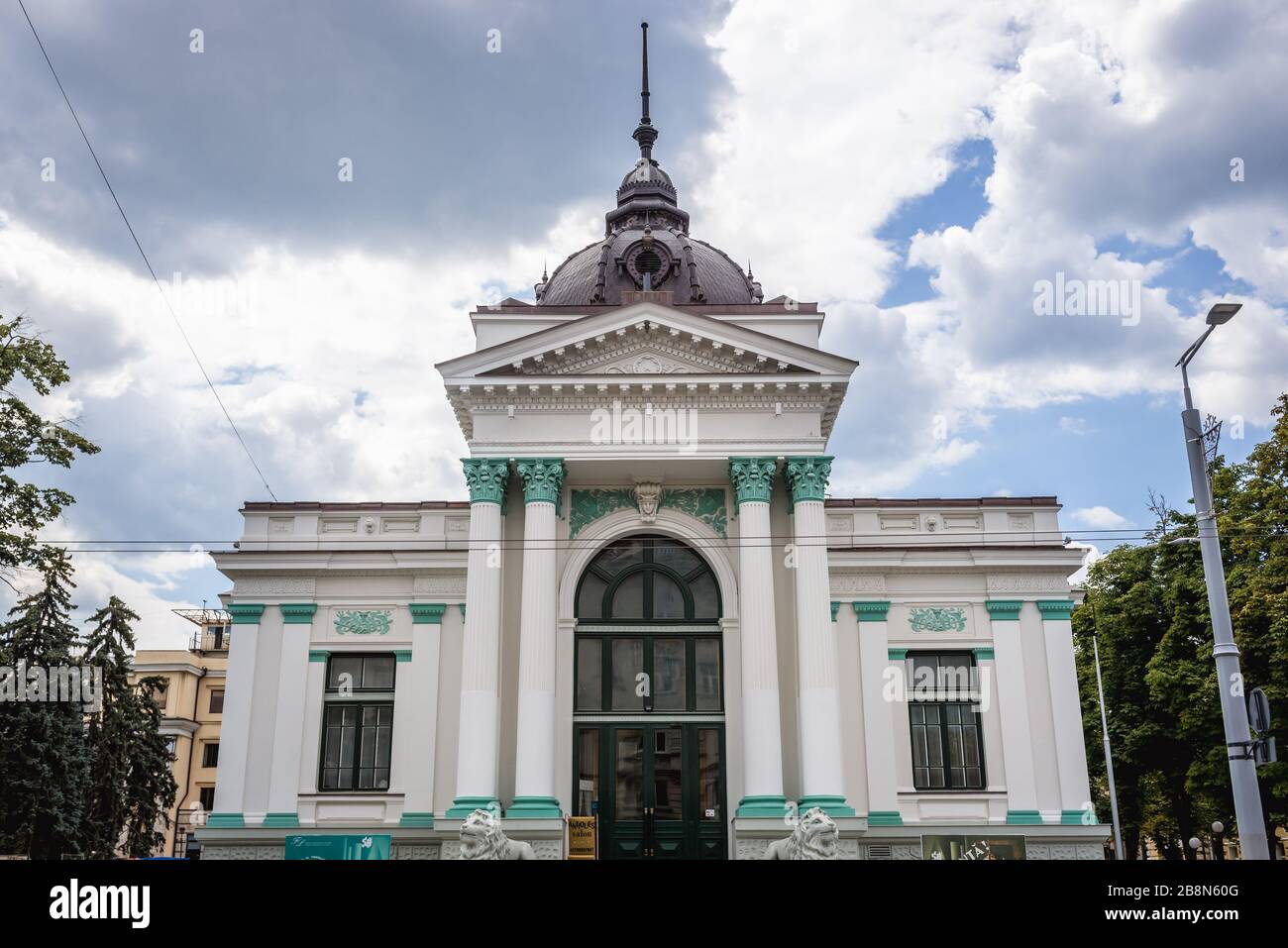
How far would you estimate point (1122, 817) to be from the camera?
42.6 metres

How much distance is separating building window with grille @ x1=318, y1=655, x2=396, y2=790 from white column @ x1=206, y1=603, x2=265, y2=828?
1.80m

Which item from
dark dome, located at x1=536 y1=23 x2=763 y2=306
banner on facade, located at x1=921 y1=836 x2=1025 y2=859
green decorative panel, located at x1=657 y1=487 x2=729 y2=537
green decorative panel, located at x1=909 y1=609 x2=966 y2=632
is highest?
dark dome, located at x1=536 y1=23 x2=763 y2=306

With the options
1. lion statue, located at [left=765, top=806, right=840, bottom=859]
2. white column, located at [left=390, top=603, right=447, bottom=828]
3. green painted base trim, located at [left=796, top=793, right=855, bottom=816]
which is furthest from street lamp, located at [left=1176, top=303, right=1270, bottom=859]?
white column, located at [left=390, top=603, right=447, bottom=828]

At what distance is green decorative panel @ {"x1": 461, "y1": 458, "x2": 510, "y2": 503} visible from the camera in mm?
25062

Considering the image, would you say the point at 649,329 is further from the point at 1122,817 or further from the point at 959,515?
the point at 1122,817

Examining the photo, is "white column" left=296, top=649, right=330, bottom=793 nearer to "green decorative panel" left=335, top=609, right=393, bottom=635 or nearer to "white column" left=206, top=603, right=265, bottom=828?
"green decorative panel" left=335, top=609, right=393, bottom=635

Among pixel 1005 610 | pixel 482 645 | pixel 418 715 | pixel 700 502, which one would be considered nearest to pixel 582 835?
pixel 482 645

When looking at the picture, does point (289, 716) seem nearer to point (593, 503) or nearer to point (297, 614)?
point (297, 614)

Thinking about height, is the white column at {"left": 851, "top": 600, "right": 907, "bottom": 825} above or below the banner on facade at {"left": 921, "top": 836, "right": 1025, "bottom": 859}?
above

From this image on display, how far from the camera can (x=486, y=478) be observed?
82.2 ft

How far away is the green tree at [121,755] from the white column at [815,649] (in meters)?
26.5

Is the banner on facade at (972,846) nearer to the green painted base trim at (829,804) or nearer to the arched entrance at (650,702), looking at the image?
the green painted base trim at (829,804)

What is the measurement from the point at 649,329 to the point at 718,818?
11.0m
